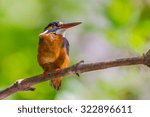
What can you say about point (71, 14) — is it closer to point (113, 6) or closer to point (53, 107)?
point (113, 6)

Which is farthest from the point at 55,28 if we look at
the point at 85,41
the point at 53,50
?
the point at 85,41

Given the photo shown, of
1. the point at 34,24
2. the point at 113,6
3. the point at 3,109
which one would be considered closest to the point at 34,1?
the point at 34,24

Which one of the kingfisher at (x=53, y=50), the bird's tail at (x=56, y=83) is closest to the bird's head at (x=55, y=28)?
the kingfisher at (x=53, y=50)

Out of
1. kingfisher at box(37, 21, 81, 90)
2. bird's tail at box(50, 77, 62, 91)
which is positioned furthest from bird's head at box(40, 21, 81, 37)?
bird's tail at box(50, 77, 62, 91)

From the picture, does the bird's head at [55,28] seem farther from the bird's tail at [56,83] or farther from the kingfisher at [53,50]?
the bird's tail at [56,83]

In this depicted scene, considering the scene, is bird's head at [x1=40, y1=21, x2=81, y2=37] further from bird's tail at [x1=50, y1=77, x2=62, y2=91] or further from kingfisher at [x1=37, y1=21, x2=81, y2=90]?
bird's tail at [x1=50, y1=77, x2=62, y2=91]

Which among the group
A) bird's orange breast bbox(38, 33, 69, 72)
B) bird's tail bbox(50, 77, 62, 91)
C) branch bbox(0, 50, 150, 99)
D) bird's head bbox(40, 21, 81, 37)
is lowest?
branch bbox(0, 50, 150, 99)
